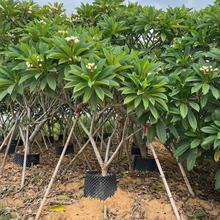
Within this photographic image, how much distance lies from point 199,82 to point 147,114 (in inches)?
18.6

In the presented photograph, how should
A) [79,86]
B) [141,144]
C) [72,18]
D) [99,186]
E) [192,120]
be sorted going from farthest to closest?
[72,18] → [141,144] → [99,186] → [192,120] → [79,86]

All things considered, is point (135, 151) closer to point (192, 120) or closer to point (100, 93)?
point (192, 120)

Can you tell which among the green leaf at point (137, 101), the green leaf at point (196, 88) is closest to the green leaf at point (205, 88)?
the green leaf at point (196, 88)

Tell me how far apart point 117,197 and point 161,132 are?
689 mm

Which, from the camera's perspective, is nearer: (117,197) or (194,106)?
(194,106)

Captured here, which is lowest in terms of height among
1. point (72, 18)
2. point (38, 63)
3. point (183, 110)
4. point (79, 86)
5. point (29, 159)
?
point (29, 159)

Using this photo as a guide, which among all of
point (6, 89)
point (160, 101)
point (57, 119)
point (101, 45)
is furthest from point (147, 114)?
point (57, 119)

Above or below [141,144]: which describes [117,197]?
below

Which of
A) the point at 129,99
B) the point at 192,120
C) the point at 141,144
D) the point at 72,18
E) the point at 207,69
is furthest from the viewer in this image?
the point at 72,18

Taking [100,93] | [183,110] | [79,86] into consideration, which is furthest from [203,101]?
[79,86]

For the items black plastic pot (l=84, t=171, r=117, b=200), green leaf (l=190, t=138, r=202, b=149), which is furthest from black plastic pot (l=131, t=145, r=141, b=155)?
green leaf (l=190, t=138, r=202, b=149)

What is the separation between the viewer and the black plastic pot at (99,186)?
10.9 feet

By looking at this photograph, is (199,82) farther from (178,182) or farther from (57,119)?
(57,119)

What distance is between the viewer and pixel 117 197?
339 centimetres
